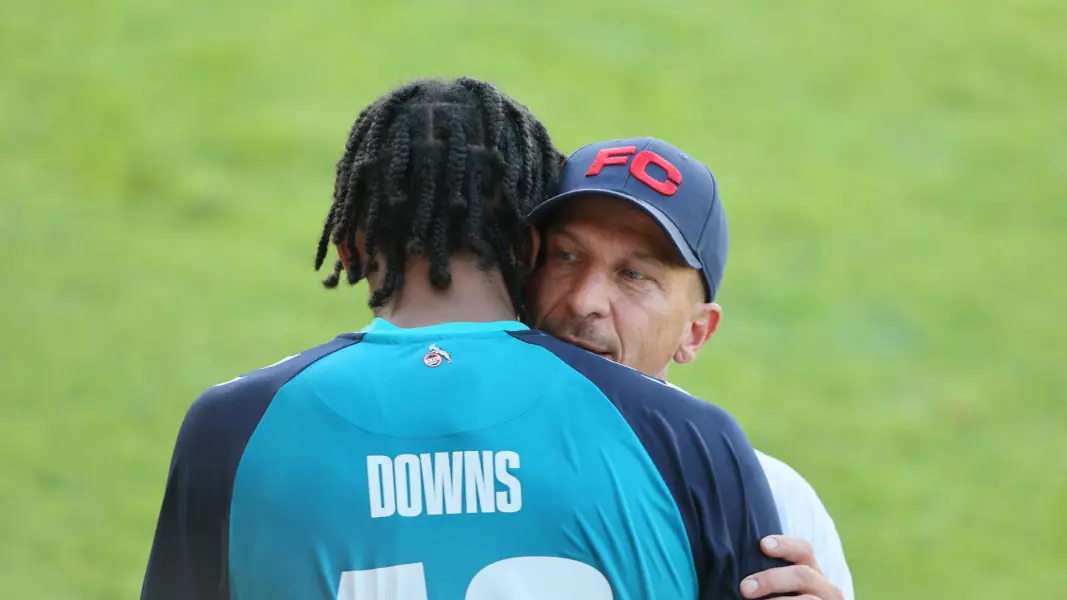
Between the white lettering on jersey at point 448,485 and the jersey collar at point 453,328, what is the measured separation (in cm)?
23

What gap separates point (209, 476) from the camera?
7.03 ft

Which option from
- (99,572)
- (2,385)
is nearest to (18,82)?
(2,385)

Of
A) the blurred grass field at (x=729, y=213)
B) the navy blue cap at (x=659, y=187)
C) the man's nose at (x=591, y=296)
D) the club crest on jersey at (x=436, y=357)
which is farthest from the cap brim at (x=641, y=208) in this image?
the blurred grass field at (x=729, y=213)

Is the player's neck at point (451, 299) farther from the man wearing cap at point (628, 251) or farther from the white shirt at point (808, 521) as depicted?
the white shirt at point (808, 521)

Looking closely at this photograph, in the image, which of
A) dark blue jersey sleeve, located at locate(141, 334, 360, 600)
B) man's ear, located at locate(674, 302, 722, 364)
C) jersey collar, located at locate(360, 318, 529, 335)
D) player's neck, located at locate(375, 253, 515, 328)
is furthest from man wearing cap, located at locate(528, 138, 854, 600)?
dark blue jersey sleeve, located at locate(141, 334, 360, 600)

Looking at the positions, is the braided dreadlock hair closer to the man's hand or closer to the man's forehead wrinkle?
the man's forehead wrinkle

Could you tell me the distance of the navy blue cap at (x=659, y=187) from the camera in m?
2.65

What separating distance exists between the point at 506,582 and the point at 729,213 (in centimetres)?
847

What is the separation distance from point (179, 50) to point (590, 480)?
10.5m

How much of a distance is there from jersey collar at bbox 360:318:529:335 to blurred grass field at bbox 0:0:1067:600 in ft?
13.4

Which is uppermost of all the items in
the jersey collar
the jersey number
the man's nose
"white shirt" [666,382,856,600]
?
the man's nose

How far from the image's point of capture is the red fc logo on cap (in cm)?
269

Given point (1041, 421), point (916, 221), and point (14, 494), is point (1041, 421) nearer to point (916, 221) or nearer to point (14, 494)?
point (916, 221)

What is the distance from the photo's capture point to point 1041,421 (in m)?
8.67
